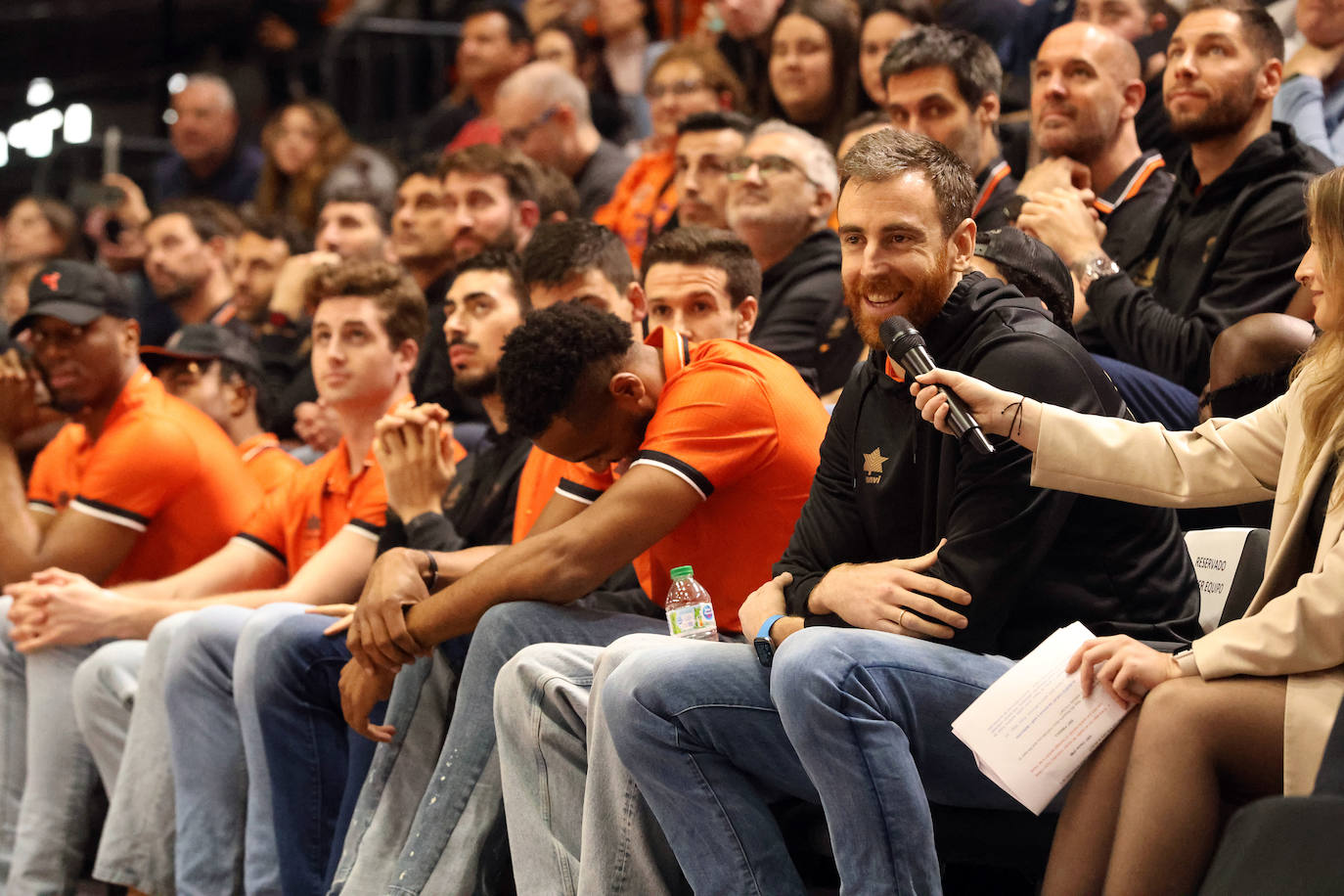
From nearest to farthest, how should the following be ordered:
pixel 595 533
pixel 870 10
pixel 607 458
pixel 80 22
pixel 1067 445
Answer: pixel 1067 445
pixel 595 533
pixel 607 458
pixel 870 10
pixel 80 22

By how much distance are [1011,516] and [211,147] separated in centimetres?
655

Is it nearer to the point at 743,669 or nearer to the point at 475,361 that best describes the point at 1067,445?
the point at 743,669

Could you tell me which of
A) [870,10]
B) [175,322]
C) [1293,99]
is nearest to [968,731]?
[1293,99]

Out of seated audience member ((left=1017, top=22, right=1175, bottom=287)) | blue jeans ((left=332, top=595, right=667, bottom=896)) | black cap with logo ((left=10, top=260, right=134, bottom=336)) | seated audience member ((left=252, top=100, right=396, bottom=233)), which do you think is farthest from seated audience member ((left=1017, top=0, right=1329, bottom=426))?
seated audience member ((left=252, top=100, right=396, bottom=233))

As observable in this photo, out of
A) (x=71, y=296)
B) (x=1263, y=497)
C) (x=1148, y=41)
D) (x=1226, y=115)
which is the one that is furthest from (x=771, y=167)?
(x=1263, y=497)

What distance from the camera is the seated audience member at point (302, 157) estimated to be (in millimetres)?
6965

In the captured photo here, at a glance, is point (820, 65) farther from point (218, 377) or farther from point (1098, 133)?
point (218, 377)

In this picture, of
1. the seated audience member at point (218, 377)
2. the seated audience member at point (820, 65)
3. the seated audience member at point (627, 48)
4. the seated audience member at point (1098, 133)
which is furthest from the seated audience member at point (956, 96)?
the seated audience member at point (627, 48)

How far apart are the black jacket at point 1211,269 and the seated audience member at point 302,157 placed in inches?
164

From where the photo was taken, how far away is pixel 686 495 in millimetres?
2715

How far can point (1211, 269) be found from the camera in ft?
11.0

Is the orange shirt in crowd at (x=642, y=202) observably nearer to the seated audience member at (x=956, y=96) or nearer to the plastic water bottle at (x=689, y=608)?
the seated audience member at (x=956, y=96)

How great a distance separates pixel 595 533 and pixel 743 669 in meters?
0.50

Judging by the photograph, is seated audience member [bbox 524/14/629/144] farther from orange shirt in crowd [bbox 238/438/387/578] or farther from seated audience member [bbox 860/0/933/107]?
orange shirt in crowd [bbox 238/438/387/578]
